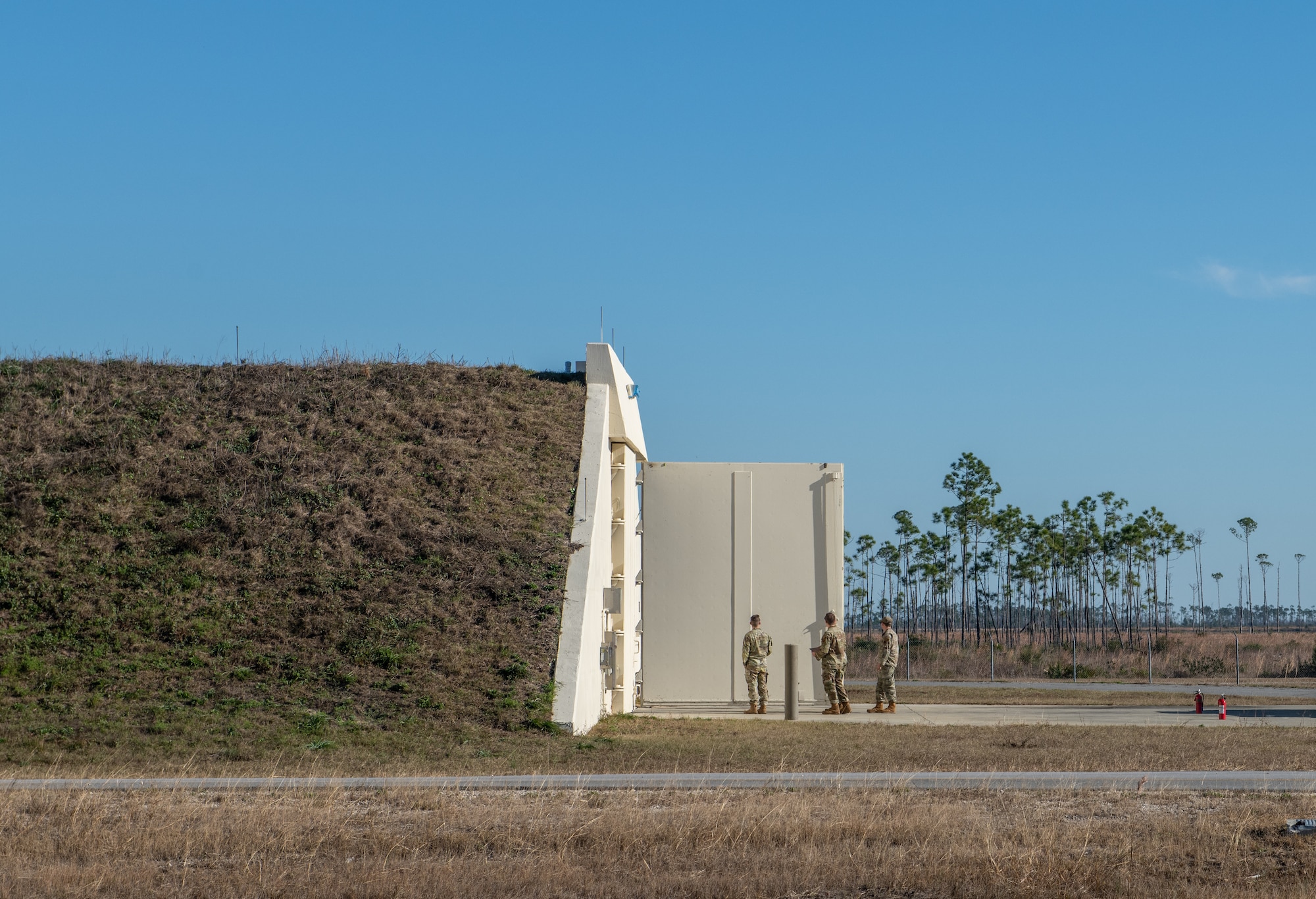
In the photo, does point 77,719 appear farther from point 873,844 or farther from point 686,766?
point 873,844

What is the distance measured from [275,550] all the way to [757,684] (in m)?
8.12

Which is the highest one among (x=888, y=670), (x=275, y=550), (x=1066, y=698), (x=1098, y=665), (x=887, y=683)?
(x=275, y=550)

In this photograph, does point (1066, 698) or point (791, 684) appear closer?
point (791, 684)

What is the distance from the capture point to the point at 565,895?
750 cm

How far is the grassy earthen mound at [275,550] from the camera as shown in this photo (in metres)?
15.8

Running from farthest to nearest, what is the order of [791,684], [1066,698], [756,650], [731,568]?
[1066,698] < [731,568] < [756,650] < [791,684]

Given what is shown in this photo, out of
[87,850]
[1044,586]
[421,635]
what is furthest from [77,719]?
[1044,586]

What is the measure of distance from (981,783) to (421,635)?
932 cm

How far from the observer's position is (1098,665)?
40188 mm

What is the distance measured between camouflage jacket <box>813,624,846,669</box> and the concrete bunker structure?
2277 mm

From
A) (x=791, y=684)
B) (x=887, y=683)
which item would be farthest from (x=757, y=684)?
(x=887, y=683)

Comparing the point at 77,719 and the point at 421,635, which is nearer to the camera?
the point at 77,719

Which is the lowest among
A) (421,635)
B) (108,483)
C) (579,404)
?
(421,635)

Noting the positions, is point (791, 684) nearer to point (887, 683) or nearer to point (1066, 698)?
point (887, 683)
